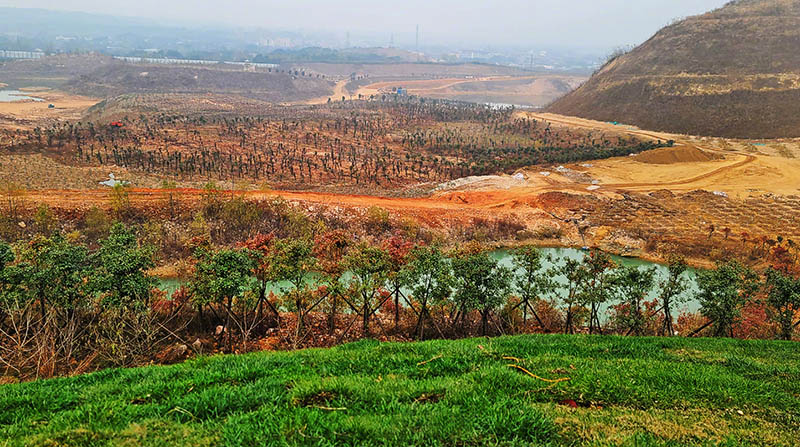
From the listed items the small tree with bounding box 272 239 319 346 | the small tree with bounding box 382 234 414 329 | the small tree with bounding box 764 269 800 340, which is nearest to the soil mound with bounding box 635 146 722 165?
the small tree with bounding box 764 269 800 340

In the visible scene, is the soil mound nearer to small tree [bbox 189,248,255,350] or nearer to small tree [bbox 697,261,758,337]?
small tree [bbox 697,261,758,337]

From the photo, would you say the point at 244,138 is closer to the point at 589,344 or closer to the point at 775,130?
the point at 589,344

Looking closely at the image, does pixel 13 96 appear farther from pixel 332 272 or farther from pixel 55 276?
pixel 332 272

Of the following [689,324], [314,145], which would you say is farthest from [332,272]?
[314,145]

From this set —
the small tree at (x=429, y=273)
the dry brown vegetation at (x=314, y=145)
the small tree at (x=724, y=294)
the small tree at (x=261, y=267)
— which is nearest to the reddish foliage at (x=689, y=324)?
the small tree at (x=724, y=294)

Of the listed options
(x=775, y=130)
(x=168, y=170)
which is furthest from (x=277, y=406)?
(x=775, y=130)
